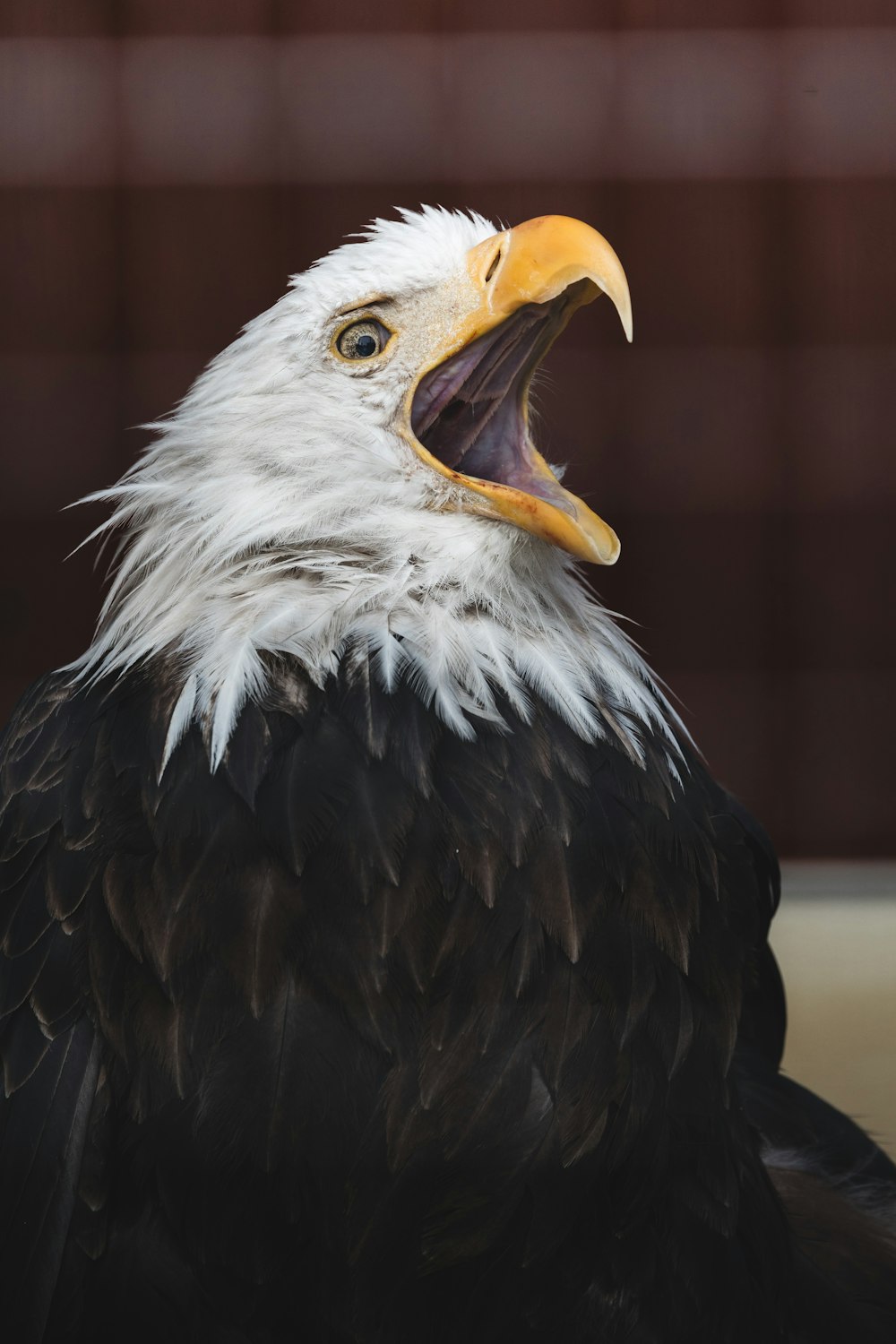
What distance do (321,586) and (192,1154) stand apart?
393mm

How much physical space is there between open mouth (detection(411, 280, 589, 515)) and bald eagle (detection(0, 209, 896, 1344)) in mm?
20

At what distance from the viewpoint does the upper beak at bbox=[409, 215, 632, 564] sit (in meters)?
0.95

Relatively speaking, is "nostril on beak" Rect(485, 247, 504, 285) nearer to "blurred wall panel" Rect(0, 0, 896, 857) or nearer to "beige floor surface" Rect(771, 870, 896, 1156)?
"blurred wall panel" Rect(0, 0, 896, 857)

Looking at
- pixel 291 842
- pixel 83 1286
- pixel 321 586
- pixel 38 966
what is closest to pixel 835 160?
pixel 321 586

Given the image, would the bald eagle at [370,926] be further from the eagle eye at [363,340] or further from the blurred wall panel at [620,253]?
the blurred wall panel at [620,253]

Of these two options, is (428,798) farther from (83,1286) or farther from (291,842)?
(83,1286)

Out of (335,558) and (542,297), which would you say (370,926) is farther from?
(542,297)

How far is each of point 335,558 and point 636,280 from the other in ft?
3.68

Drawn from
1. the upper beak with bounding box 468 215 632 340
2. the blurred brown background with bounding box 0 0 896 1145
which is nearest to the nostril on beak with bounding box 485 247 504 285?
the upper beak with bounding box 468 215 632 340

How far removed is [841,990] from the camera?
1766 millimetres

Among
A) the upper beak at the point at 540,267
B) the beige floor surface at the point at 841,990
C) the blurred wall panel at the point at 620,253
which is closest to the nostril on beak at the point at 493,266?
the upper beak at the point at 540,267

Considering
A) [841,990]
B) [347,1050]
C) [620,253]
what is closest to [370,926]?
[347,1050]

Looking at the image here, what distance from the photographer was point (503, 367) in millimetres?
1093

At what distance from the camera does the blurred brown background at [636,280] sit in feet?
5.21
